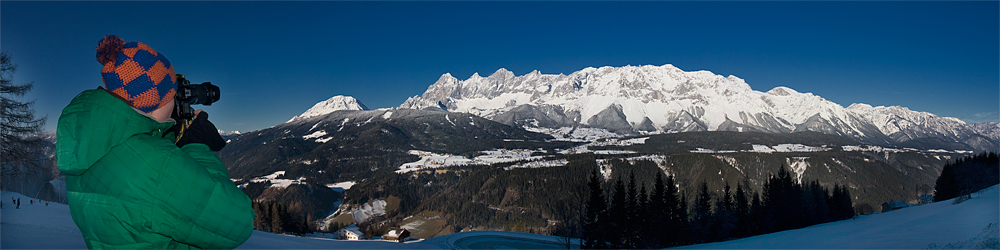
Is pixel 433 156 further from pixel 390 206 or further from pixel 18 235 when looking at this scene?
pixel 18 235

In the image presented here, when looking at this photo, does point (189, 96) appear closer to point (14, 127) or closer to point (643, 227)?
point (14, 127)

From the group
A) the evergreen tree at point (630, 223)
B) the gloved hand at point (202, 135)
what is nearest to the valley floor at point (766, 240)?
the gloved hand at point (202, 135)

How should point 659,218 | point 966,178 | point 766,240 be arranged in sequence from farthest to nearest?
point 966,178 → point 659,218 → point 766,240

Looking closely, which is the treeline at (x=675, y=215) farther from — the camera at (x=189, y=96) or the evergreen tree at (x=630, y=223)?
the camera at (x=189, y=96)

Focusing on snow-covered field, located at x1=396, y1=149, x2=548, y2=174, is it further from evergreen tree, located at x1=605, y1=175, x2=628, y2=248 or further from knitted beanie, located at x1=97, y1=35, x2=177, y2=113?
knitted beanie, located at x1=97, y1=35, x2=177, y2=113

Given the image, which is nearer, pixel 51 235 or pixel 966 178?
pixel 51 235

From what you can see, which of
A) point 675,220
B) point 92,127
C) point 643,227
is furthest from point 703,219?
point 92,127

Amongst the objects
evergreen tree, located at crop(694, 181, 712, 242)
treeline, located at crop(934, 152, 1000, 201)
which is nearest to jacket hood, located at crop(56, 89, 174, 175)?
evergreen tree, located at crop(694, 181, 712, 242)

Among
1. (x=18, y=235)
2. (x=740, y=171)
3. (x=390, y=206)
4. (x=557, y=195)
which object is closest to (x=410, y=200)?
(x=390, y=206)
